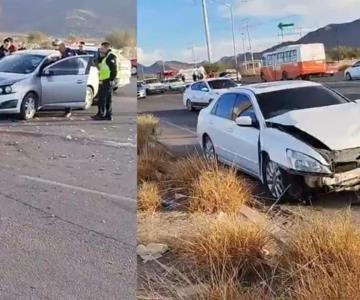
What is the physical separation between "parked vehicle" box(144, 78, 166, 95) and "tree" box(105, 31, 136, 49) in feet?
0.61

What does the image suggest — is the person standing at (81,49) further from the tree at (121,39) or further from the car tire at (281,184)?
the car tire at (281,184)

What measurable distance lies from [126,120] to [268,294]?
895mm

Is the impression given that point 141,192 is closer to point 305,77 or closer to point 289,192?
point 289,192

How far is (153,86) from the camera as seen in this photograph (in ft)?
8.35

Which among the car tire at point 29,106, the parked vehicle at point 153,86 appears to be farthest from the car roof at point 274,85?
the car tire at point 29,106

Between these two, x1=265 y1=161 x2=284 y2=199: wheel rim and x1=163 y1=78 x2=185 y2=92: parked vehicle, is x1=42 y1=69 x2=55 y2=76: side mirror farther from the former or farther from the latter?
x1=265 y1=161 x2=284 y2=199: wheel rim

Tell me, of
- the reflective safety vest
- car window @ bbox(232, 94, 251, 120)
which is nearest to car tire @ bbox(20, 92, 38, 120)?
the reflective safety vest

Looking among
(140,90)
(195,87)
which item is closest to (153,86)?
(140,90)

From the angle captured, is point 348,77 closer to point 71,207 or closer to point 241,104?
point 241,104

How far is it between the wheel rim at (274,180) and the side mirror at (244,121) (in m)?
0.27

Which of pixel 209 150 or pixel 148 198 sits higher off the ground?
pixel 209 150

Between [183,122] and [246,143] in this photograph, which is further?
[183,122]

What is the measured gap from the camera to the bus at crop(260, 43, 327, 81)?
255cm

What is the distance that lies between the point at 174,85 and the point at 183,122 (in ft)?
1.26
